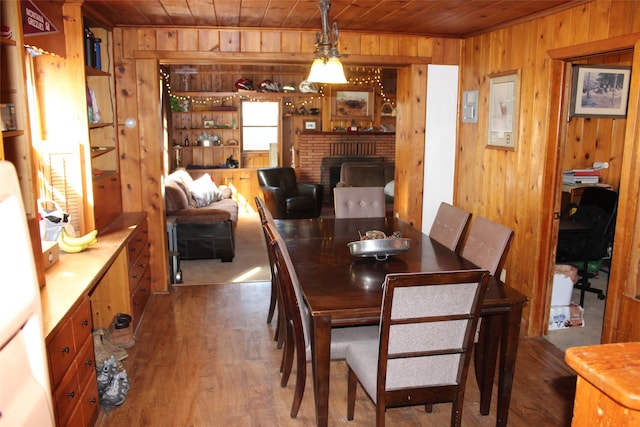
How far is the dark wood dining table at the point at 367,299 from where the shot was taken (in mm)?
2416

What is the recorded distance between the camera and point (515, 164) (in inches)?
159

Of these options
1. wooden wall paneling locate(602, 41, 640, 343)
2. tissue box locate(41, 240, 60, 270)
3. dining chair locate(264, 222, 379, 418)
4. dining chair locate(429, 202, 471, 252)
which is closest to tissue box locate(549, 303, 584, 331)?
wooden wall paneling locate(602, 41, 640, 343)

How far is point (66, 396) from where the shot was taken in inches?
90.9

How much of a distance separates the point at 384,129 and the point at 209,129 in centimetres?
314

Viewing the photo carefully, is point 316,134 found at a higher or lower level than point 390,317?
higher

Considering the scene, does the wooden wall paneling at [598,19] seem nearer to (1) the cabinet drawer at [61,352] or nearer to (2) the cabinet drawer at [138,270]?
(1) the cabinet drawer at [61,352]

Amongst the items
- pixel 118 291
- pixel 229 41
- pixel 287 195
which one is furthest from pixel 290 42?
pixel 287 195

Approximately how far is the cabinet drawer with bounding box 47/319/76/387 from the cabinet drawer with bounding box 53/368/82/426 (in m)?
0.04

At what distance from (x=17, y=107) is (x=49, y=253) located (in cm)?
89

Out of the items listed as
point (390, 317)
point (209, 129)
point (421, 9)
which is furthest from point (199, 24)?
point (209, 129)

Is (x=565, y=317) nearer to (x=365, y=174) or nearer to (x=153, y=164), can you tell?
(x=153, y=164)

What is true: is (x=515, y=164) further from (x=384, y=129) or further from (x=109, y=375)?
(x=384, y=129)

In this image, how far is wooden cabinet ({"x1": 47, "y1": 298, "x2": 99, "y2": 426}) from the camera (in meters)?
2.20

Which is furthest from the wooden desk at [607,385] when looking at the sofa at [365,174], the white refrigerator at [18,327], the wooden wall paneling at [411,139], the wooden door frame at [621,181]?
the sofa at [365,174]
